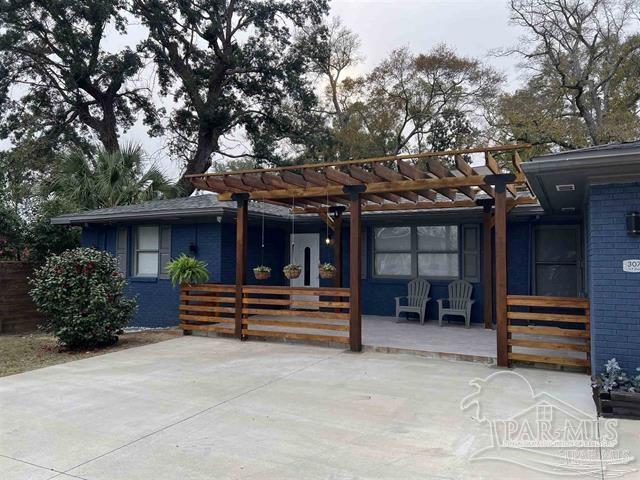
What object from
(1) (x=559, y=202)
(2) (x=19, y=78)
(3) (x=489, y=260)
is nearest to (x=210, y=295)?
(3) (x=489, y=260)

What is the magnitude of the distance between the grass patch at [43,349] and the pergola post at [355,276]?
3.37m

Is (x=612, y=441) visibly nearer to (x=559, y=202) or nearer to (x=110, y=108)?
(x=559, y=202)

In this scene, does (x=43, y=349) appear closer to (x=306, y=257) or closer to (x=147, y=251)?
(x=147, y=251)

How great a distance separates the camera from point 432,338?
7699mm

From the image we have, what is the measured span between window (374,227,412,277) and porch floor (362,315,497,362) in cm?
114

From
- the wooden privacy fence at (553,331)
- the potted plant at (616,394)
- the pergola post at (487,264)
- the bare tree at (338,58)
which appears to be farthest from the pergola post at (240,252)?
the bare tree at (338,58)

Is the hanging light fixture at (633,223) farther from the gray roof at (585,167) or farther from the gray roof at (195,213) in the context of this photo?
the gray roof at (195,213)

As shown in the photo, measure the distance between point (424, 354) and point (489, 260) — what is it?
282 cm

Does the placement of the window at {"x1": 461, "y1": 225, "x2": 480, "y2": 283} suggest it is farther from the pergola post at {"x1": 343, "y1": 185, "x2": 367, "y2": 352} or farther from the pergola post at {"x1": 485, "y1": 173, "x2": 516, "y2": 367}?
the pergola post at {"x1": 485, "y1": 173, "x2": 516, "y2": 367}

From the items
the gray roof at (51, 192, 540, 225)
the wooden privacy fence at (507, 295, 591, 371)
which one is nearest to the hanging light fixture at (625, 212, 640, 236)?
the wooden privacy fence at (507, 295, 591, 371)

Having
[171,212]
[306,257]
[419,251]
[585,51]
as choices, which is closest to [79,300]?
[171,212]

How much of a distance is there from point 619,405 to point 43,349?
7921 mm

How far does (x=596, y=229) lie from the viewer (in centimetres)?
502

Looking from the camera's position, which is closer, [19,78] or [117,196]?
[117,196]
